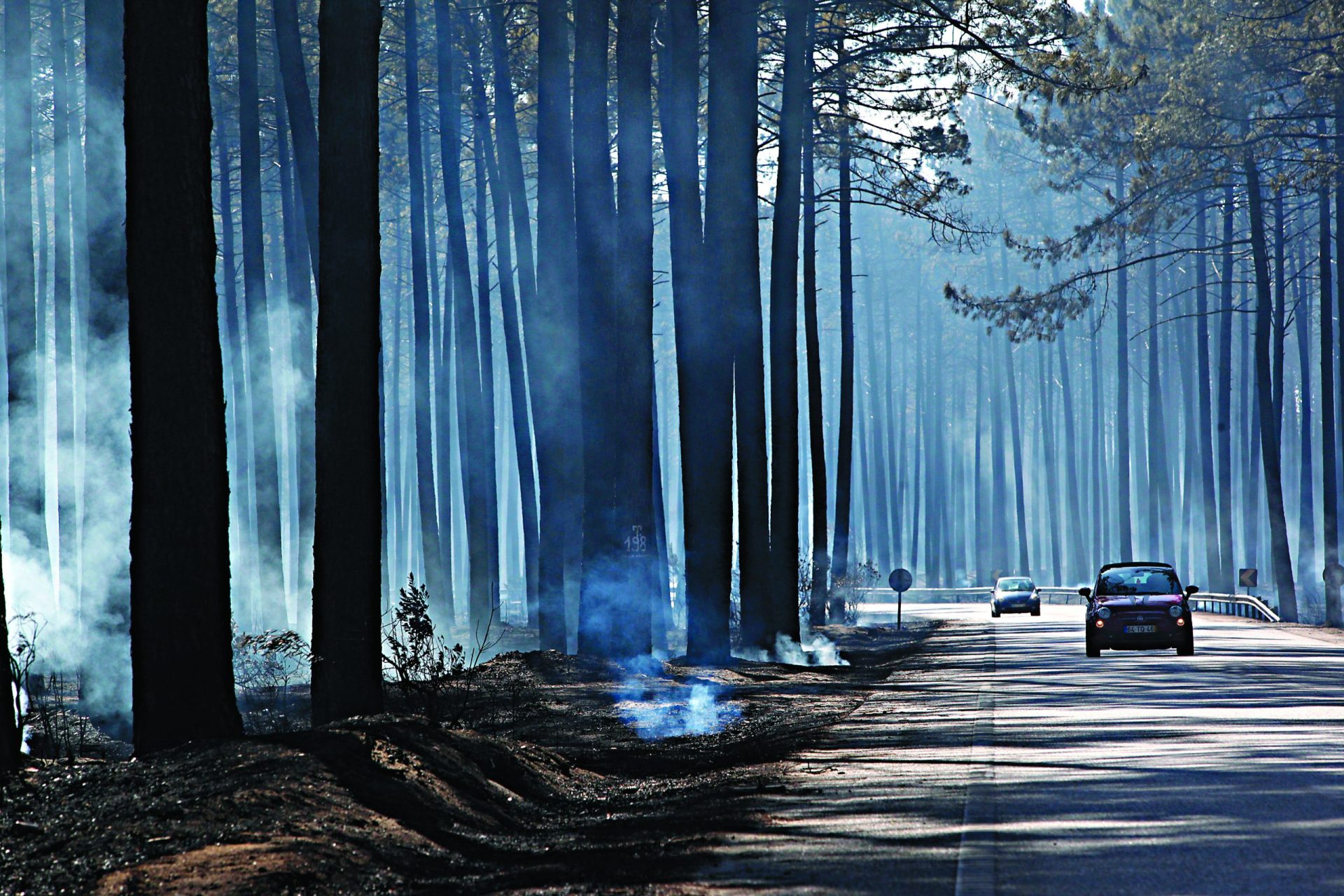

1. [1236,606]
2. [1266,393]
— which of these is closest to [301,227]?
[1266,393]

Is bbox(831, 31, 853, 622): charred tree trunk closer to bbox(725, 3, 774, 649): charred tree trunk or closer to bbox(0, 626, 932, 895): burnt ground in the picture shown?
bbox(725, 3, 774, 649): charred tree trunk

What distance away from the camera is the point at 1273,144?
4144 cm

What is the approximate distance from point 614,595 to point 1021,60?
Result: 13037 mm

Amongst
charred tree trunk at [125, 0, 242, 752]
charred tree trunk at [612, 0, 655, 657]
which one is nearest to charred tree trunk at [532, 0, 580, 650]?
charred tree trunk at [612, 0, 655, 657]

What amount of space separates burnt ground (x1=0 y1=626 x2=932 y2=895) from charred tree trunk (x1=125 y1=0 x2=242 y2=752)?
0.87 metres

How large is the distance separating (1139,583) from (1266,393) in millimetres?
22554

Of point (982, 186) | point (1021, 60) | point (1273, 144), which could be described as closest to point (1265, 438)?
point (1273, 144)

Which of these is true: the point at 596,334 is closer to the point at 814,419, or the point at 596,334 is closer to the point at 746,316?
the point at 746,316

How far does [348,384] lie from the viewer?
1288cm

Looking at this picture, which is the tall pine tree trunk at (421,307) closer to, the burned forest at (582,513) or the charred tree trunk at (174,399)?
the burned forest at (582,513)

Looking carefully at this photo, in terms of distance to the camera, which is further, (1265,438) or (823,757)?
(1265,438)

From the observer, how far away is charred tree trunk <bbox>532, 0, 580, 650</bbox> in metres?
26.4

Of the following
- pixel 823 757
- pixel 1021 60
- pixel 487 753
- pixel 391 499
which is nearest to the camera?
pixel 487 753

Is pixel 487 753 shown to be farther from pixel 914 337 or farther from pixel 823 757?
pixel 914 337
